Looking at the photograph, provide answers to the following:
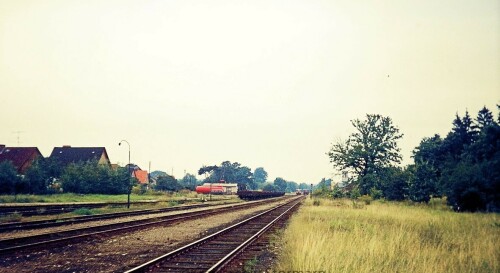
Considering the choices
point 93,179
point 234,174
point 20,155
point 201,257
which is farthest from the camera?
point 234,174

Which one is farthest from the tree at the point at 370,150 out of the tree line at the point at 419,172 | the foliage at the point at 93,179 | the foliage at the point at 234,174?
the foliage at the point at 234,174

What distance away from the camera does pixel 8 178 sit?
39.9 meters

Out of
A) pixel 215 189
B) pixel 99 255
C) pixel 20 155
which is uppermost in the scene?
pixel 20 155

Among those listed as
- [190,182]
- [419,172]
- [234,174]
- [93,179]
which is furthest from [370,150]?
[234,174]

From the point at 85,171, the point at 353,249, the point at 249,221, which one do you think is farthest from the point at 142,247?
the point at 85,171

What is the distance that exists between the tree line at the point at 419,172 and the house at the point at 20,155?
173ft

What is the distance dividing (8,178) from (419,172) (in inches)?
1695

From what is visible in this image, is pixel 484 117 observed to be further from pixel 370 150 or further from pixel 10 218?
pixel 10 218

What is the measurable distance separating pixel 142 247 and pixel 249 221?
34.5 ft

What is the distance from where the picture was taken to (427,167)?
3291 centimetres

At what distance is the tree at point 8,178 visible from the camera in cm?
3953

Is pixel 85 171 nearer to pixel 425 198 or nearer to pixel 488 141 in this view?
pixel 425 198

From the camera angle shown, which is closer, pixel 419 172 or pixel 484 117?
pixel 419 172

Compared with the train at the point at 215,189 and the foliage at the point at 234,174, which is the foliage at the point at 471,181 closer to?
the train at the point at 215,189
